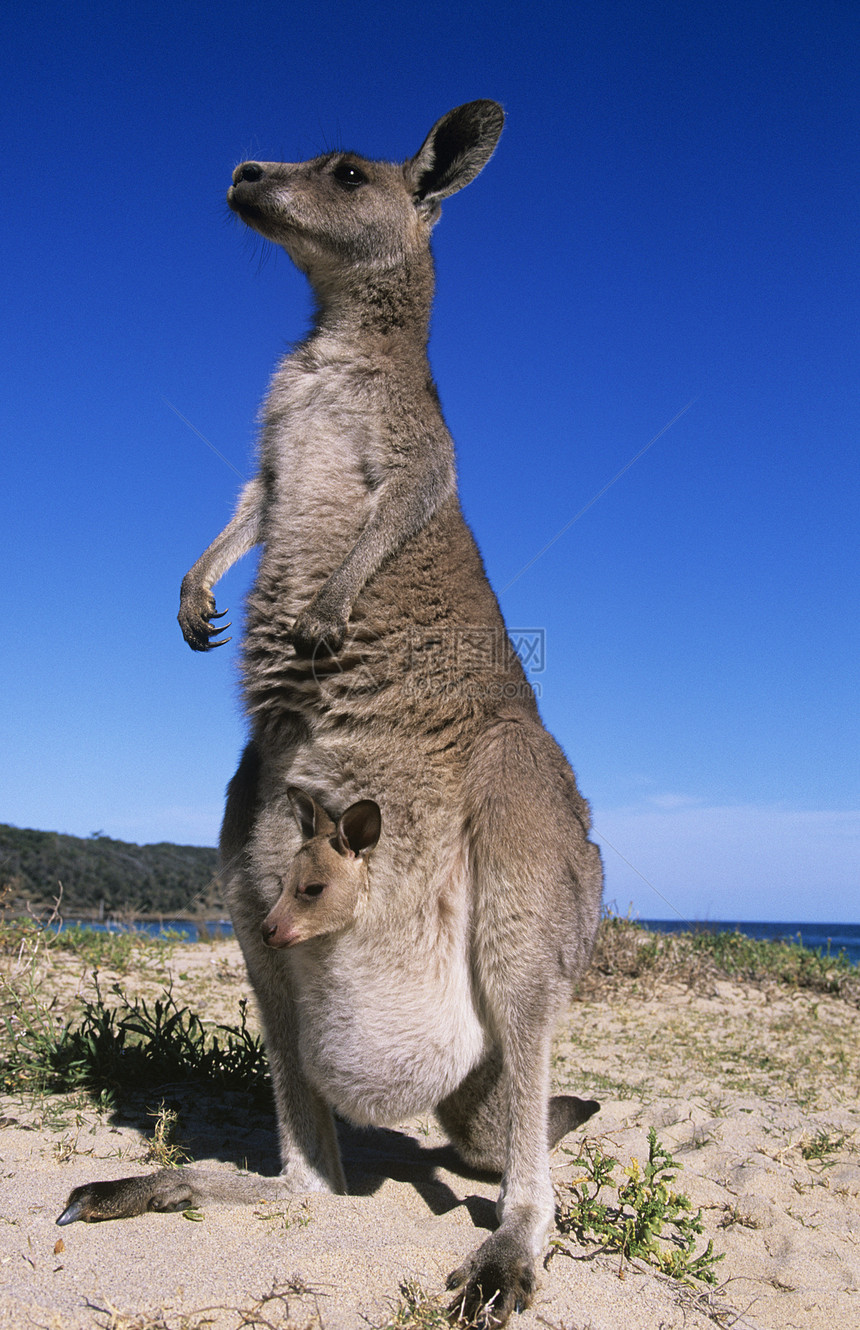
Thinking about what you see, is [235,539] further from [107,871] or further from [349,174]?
[107,871]

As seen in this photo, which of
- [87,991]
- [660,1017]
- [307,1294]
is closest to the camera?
[307,1294]

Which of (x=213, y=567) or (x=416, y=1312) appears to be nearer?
(x=416, y=1312)

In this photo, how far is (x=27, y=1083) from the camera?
351 centimetres

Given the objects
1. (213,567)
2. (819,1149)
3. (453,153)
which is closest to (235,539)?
(213,567)

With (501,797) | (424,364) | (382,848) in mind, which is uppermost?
(424,364)

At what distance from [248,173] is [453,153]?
809mm

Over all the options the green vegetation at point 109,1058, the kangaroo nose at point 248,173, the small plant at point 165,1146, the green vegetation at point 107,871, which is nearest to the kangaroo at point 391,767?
the kangaroo nose at point 248,173

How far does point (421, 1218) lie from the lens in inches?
108

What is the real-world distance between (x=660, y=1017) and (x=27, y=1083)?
407cm

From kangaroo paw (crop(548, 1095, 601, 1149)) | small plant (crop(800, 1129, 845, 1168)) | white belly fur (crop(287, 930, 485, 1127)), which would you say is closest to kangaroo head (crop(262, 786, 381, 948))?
white belly fur (crop(287, 930, 485, 1127))

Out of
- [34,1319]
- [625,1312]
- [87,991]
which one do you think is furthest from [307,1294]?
[87,991]

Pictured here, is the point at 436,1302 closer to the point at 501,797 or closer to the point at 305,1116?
the point at 305,1116

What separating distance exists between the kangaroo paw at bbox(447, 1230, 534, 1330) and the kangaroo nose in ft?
12.0

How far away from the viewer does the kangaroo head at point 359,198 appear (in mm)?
3461
